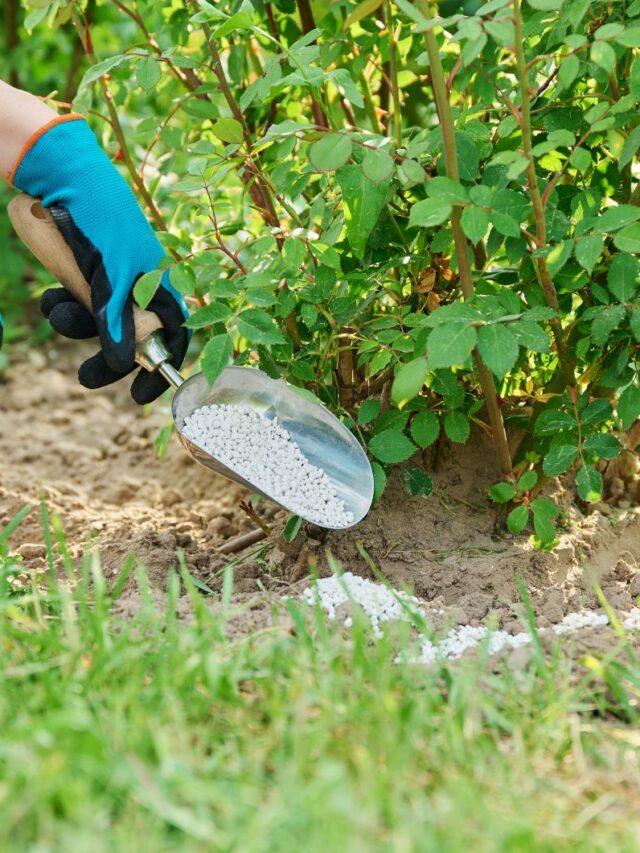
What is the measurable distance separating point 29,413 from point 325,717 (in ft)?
6.39

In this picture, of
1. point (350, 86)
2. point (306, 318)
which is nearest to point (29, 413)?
point (306, 318)

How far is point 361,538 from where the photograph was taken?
71.7 inches

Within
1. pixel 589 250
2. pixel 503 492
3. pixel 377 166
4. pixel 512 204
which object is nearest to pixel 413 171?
pixel 377 166

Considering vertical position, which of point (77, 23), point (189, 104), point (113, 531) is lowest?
point (113, 531)

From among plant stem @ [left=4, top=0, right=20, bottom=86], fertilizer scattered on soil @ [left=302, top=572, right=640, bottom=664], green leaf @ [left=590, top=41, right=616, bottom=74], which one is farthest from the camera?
plant stem @ [left=4, top=0, right=20, bottom=86]

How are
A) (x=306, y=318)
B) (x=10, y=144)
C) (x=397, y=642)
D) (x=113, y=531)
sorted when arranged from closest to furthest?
(x=397, y=642) → (x=306, y=318) → (x=10, y=144) → (x=113, y=531)

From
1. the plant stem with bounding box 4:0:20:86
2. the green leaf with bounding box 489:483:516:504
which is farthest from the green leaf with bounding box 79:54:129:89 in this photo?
the plant stem with bounding box 4:0:20:86

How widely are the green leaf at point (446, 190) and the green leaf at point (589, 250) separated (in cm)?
18

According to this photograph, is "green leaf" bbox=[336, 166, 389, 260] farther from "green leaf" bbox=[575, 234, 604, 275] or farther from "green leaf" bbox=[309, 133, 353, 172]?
"green leaf" bbox=[575, 234, 604, 275]

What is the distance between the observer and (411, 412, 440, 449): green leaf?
1.73 m

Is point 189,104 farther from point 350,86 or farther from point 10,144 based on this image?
point 350,86

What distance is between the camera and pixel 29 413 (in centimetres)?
289

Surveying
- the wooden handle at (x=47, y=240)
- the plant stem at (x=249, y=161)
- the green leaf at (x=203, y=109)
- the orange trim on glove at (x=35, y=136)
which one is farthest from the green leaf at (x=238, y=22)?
the wooden handle at (x=47, y=240)

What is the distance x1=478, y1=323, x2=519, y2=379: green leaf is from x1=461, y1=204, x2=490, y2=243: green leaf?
0.13m
